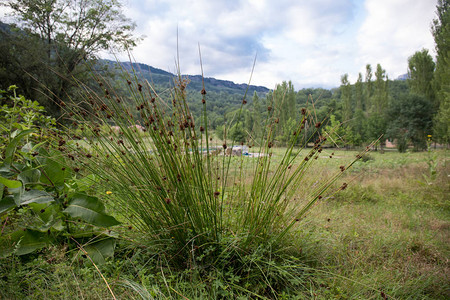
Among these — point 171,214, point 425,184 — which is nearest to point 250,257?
point 171,214

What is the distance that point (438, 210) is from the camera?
314 centimetres

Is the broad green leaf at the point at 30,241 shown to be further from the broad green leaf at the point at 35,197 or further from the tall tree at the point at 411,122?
the tall tree at the point at 411,122

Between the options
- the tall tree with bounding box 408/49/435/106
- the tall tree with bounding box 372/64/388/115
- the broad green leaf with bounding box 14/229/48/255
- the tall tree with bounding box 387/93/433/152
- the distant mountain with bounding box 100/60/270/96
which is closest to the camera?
the broad green leaf with bounding box 14/229/48/255

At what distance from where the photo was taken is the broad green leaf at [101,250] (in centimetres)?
124

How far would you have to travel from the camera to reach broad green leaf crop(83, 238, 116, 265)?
1.24m

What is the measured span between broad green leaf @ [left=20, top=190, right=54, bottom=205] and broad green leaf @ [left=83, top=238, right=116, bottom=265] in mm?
386

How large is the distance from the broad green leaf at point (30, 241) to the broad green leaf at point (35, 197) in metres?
0.25

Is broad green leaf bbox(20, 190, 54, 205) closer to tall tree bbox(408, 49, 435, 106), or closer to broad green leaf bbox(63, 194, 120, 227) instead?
broad green leaf bbox(63, 194, 120, 227)

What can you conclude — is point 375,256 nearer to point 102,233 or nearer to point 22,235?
point 102,233

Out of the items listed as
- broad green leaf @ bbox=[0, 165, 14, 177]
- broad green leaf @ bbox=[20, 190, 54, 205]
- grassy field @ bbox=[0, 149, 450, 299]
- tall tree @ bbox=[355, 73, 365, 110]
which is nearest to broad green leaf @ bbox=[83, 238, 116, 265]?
grassy field @ bbox=[0, 149, 450, 299]

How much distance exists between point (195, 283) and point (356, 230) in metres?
1.76

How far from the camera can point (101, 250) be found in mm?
1290

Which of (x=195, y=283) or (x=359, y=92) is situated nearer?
(x=195, y=283)

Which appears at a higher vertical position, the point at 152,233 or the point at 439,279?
the point at 152,233
